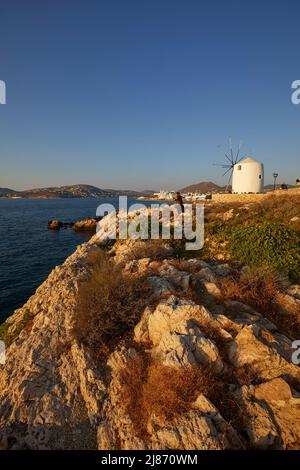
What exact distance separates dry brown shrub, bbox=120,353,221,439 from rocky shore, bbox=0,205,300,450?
20mm

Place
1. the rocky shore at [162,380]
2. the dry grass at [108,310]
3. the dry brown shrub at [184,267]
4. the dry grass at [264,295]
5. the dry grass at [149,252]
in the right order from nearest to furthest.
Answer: the rocky shore at [162,380] < the dry grass at [108,310] < the dry grass at [264,295] < the dry brown shrub at [184,267] < the dry grass at [149,252]

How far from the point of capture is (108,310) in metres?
7.27

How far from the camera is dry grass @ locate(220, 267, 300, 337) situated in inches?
296

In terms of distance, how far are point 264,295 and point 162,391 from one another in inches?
187

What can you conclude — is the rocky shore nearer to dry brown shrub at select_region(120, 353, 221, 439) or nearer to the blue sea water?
dry brown shrub at select_region(120, 353, 221, 439)

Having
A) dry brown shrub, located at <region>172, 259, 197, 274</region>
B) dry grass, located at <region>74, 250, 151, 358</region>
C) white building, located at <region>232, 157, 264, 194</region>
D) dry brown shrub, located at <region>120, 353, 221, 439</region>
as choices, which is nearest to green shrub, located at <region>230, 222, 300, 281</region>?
dry brown shrub, located at <region>172, 259, 197, 274</region>

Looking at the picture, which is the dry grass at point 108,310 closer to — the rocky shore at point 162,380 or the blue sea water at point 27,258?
the rocky shore at point 162,380

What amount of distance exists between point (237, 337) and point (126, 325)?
2990 mm

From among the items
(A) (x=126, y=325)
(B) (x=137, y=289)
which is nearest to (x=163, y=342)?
(A) (x=126, y=325)

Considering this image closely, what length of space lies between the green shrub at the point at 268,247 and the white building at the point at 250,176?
3015 cm

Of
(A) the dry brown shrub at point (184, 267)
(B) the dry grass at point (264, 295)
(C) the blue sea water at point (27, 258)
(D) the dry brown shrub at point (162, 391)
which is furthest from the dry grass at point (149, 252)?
(C) the blue sea water at point (27, 258)

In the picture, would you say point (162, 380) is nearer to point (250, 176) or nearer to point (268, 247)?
point (268, 247)

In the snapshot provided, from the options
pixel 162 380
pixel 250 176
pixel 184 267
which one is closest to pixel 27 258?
pixel 184 267

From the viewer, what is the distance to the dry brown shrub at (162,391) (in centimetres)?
492
